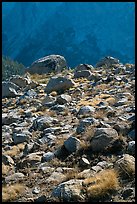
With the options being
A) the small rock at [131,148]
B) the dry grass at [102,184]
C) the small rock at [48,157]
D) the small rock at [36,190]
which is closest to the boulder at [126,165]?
the dry grass at [102,184]

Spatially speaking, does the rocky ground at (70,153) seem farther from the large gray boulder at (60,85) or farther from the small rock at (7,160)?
the large gray boulder at (60,85)

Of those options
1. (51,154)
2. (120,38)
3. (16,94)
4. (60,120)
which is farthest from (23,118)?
(120,38)

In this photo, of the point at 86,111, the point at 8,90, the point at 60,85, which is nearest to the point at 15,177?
the point at 86,111

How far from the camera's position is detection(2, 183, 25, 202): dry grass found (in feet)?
25.9

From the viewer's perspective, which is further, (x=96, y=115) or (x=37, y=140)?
(x=96, y=115)

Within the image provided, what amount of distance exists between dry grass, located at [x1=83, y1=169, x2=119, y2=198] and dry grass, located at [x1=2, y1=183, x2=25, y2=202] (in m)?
1.34

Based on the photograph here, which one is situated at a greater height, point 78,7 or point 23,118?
point 78,7

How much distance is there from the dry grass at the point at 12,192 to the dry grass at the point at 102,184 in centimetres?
134

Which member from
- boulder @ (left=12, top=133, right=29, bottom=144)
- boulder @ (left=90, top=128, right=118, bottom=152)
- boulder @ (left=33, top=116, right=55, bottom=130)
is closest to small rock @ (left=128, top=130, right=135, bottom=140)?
boulder @ (left=90, top=128, right=118, bottom=152)

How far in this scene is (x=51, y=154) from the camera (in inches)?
387

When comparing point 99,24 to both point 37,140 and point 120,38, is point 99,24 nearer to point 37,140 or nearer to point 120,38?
point 120,38

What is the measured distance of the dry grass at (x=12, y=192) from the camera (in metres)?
7.90

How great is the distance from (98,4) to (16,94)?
178124 mm

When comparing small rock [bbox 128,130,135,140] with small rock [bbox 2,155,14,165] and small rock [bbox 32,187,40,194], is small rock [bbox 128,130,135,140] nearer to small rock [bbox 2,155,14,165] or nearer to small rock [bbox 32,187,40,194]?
small rock [bbox 32,187,40,194]
